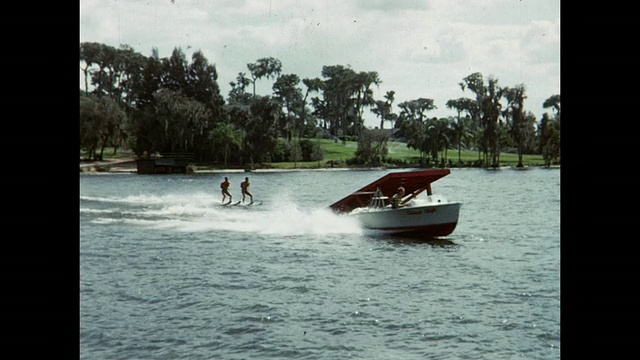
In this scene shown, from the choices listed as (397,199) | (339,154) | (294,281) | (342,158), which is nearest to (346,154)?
(342,158)

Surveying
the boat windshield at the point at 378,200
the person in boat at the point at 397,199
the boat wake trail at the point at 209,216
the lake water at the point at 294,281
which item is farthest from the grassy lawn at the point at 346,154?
the person in boat at the point at 397,199

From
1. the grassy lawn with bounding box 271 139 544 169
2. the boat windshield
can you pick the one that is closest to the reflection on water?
the boat windshield

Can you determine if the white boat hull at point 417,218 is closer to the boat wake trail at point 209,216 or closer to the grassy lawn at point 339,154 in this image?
the boat wake trail at point 209,216

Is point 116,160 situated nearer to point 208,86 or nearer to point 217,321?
point 208,86

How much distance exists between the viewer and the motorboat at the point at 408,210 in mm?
29342

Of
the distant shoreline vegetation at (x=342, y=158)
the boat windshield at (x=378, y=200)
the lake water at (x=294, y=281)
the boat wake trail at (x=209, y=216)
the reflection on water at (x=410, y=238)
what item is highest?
the distant shoreline vegetation at (x=342, y=158)

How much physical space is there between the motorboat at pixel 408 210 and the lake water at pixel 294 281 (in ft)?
2.21

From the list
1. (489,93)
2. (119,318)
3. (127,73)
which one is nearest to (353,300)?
(119,318)

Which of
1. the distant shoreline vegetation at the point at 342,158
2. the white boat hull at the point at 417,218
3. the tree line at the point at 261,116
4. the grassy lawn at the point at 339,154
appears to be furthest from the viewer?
the grassy lawn at the point at 339,154

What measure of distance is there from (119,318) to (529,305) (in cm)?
1206

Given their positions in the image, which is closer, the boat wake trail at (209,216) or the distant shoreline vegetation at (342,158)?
the boat wake trail at (209,216)

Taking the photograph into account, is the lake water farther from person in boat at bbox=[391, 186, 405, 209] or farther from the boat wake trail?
person in boat at bbox=[391, 186, 405, 209]

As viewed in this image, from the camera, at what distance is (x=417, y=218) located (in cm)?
2934
